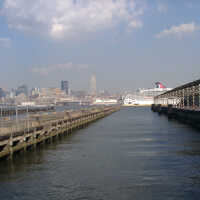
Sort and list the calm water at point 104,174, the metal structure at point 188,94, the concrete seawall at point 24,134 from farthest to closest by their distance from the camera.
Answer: the metal structure at point 188,94
the concrete seawall at point 24,134
the calm water at point 104,174

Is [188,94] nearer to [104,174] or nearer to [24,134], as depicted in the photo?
[24,134]

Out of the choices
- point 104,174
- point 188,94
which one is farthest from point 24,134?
point 188,94

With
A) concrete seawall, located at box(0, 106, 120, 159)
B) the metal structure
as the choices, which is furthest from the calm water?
the metal structure

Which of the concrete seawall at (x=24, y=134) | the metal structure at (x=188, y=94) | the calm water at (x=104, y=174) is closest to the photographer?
the calm water at (x=104, y=174)

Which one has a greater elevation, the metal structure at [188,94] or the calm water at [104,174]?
the metal structure at [188,94]

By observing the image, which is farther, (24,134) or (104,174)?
(24,134)

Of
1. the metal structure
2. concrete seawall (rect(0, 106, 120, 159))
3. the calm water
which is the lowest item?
the calm water

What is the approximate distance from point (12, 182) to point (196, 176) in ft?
36.9

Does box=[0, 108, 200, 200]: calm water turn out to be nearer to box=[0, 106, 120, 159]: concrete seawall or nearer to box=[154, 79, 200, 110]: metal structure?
box=[0, 106, 120, 159]: concrete seawall

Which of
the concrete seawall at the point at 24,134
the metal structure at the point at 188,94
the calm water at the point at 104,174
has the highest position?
the metal structure at the point at 188,94

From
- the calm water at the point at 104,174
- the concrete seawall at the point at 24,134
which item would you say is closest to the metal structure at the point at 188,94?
the concrete seawall at the point at 24,134

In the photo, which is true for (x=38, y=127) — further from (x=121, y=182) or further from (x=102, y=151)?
(x=121, y=182)

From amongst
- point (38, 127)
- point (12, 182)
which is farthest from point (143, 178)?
point (38, 127)

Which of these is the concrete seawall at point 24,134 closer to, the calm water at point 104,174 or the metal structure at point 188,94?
the calm water at point 104,174
